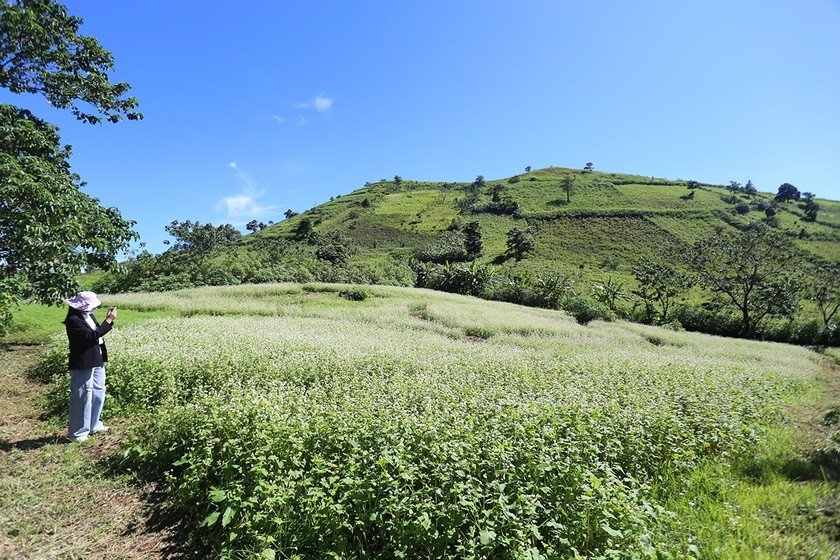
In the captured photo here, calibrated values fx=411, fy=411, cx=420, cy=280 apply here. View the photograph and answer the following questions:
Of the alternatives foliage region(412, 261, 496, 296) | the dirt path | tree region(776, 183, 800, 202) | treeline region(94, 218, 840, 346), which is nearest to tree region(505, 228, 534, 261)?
treeline region(94, 218, 840, 346)

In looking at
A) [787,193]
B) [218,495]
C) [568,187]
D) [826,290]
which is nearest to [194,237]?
[218,495]

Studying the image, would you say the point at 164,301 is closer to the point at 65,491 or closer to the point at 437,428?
the point at 65,491

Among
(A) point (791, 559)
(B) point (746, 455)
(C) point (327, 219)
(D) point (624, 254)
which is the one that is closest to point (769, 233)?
(D) point (624, 254)

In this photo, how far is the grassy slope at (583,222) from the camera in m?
101

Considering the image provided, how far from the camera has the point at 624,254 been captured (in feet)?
328

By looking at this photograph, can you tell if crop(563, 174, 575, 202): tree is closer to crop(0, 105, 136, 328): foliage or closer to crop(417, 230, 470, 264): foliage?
crop(417, 230, 470, 264): foliage

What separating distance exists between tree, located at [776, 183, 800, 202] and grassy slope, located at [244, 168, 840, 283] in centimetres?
421

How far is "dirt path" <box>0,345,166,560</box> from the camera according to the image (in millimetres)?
5629

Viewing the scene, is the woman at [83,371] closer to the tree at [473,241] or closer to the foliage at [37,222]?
the foliage at [37,222]

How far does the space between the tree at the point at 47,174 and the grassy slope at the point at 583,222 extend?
82.4 m

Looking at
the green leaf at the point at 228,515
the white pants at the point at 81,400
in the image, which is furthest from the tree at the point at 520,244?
the green leaf at the point at 228,515

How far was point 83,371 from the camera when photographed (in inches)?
346

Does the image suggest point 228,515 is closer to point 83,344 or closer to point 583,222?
point 83,344

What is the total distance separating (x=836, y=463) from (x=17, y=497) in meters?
13.2
